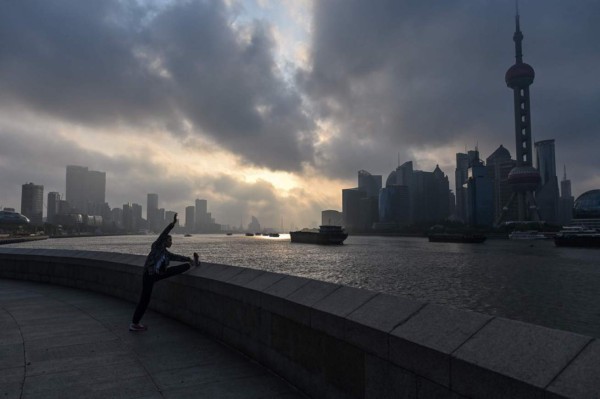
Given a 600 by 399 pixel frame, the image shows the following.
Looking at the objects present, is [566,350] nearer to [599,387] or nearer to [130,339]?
[599,387]

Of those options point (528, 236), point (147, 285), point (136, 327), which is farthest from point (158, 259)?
point (528, 236)

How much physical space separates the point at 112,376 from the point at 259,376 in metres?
1.89

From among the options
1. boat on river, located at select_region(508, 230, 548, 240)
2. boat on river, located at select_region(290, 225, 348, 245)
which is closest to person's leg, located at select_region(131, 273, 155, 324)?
boat on river, located at select_region(290, 225, 348, 245)

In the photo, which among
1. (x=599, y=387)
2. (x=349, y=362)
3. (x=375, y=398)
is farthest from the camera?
(x=349, y=362)

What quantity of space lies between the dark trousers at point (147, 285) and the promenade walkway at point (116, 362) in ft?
1.13

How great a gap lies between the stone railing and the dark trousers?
0.66ft

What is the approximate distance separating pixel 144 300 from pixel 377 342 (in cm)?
538

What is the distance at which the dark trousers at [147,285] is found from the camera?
312 inches

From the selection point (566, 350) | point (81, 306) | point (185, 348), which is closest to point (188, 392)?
point (185, 348)

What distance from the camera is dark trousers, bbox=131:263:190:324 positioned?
7.93 meters

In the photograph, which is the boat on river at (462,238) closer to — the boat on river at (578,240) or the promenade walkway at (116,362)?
the boat on river at (578,240)

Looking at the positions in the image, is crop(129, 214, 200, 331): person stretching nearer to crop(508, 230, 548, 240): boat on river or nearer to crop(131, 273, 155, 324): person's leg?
crop(131, 273, 155, 324): person's leg

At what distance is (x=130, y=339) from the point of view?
7.27 meters

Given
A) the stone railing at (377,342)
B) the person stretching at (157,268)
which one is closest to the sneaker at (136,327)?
the person stretching at (157,268)
